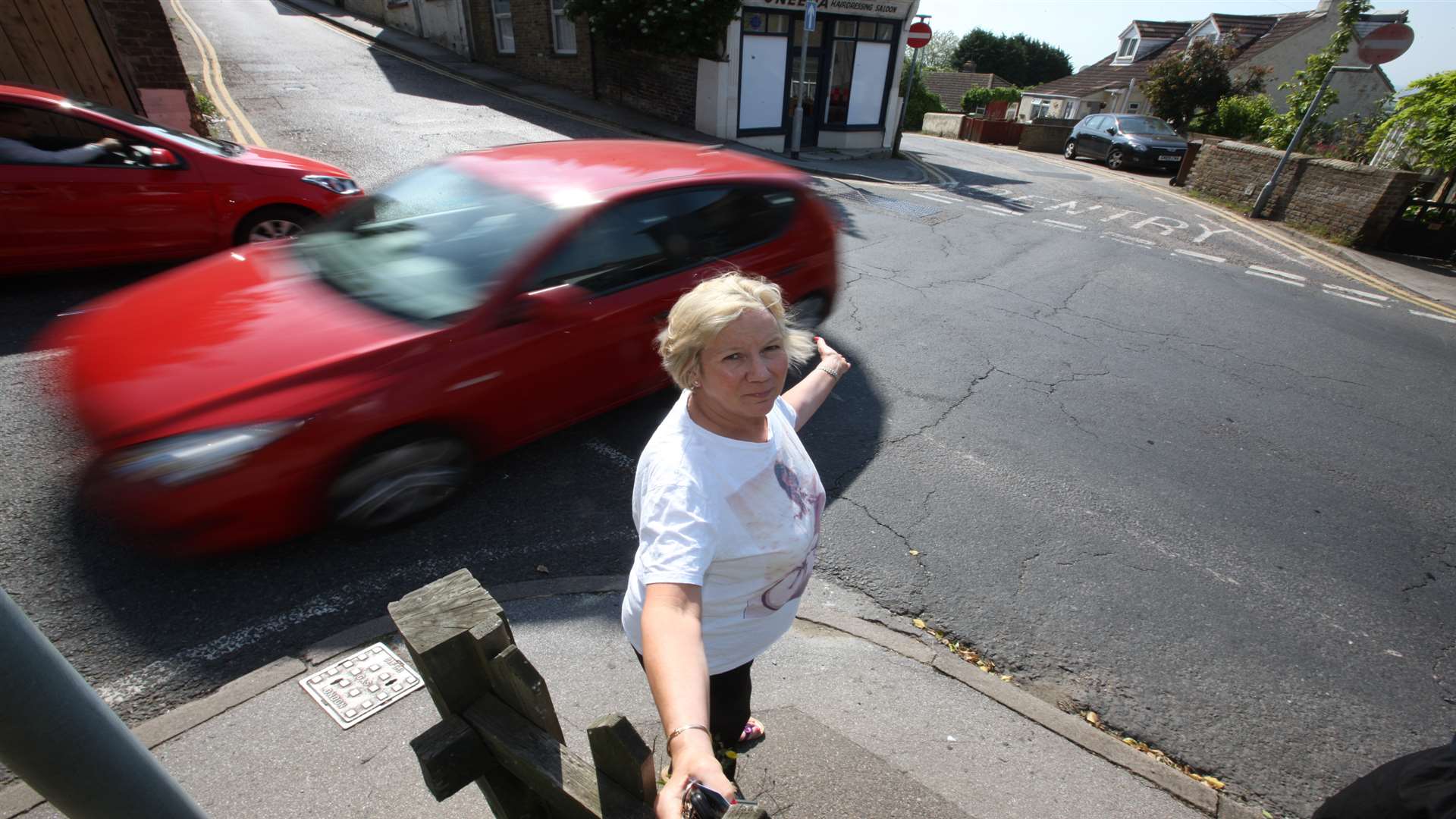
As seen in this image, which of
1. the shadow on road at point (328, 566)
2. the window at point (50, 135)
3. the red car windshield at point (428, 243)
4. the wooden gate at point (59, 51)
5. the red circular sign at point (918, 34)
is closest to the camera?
the shadow on road at point (328, 566)

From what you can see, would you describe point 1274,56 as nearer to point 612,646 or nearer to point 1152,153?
point 1152,153

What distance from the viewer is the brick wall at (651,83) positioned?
15742mm

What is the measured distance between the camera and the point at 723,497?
5.53 ft

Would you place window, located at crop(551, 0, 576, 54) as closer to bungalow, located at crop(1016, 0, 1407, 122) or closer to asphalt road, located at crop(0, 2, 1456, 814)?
asphalt road, located at crop(0, 2, 1456, 814)

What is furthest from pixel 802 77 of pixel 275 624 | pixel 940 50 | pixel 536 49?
pixel 940 50

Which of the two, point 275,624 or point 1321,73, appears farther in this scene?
point 1321,73

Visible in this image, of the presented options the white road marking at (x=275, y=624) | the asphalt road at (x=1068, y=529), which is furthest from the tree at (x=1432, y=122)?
the white road marking at (x=275, y=624)

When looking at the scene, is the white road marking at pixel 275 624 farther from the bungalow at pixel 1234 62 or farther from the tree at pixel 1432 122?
the bungalow at pixel 1234 62

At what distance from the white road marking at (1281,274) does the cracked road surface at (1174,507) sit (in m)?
1.54

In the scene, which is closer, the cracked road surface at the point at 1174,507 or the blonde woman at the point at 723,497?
the blonde woman at the point at 723,497

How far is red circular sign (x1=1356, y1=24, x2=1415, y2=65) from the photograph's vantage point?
33.9ft

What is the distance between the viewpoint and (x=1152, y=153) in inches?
754

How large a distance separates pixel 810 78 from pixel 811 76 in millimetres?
69

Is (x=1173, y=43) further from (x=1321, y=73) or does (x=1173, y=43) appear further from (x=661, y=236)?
(x=661, y=236)
